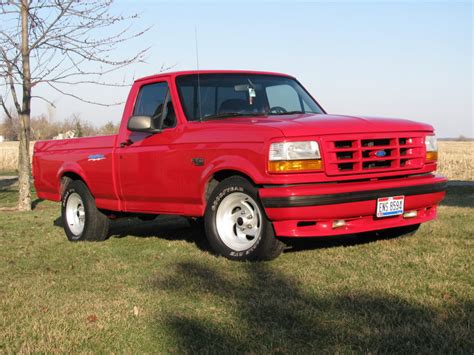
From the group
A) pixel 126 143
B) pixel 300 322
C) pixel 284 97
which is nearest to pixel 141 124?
pixel 126 143

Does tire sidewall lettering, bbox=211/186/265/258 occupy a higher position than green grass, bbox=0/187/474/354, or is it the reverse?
tire sidewall lettering, bbox=211/186/265/258

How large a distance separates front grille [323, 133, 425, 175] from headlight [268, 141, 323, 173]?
0.11m

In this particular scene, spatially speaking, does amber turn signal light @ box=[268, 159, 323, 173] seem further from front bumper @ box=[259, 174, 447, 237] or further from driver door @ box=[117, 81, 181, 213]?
driver door @ box=[117, 81, 181, 213]

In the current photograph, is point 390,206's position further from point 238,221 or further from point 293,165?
point 238,221

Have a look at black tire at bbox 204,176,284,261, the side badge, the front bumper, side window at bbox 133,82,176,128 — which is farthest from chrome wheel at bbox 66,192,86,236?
the front bumper

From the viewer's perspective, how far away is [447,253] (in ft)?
18.2

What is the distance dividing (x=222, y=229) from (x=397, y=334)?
267 cm

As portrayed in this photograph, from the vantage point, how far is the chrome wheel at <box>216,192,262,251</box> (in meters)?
5.60

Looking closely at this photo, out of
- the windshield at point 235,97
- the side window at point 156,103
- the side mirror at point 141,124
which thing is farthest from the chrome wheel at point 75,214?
the windshield at point 235,97

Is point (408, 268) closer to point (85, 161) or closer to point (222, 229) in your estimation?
point (222, 229)

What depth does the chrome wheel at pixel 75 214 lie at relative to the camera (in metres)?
8.02

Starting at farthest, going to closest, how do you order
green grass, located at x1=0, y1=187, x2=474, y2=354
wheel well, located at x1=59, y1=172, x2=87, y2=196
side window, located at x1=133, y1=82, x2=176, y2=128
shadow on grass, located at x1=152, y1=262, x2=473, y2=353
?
1. wheel well, located at x1=59, y1=172, x2=87, y2=196
2. side window, located at x1=133, y1=82, x2=176, y2=128
3. green grass, located at x1=0, y1=187, x2=474, y2=354
4. shadow on grass, located at x1=152, y1=262, x2=473, y2=353

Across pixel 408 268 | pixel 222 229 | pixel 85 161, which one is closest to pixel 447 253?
pixel 408 268

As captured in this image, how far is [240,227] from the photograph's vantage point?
5.75 meters
